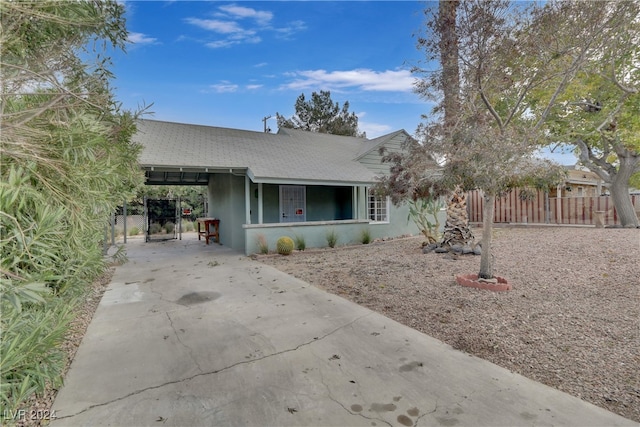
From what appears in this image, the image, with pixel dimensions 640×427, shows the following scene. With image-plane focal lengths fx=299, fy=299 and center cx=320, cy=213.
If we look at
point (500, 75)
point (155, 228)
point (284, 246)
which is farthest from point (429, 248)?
point (155, 228)

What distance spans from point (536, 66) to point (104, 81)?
23.0ft

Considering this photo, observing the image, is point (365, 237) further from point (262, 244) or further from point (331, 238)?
point (262, 244)

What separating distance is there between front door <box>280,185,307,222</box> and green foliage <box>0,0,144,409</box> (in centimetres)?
841

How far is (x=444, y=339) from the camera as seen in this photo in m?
3.54

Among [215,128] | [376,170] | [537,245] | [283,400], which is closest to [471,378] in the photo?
[283,400]

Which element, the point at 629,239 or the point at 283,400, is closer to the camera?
the point at 283,400

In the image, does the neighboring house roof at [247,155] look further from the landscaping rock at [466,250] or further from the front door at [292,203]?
the landscaping rock at [466,250]

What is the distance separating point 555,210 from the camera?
14266 mm

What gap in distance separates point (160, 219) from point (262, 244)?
782 cm

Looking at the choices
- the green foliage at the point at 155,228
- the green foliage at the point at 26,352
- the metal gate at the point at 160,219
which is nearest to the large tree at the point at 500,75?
the green foliage at the point at 26,352

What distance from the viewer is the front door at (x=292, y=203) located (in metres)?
12.0

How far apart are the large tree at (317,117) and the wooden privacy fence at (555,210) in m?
14.9

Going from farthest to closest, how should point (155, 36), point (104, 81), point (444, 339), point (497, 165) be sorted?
point (155, 36)
point (497, 165)
point (104, 81)
point (444, 339)

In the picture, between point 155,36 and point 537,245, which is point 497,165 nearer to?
→ point 537,245
